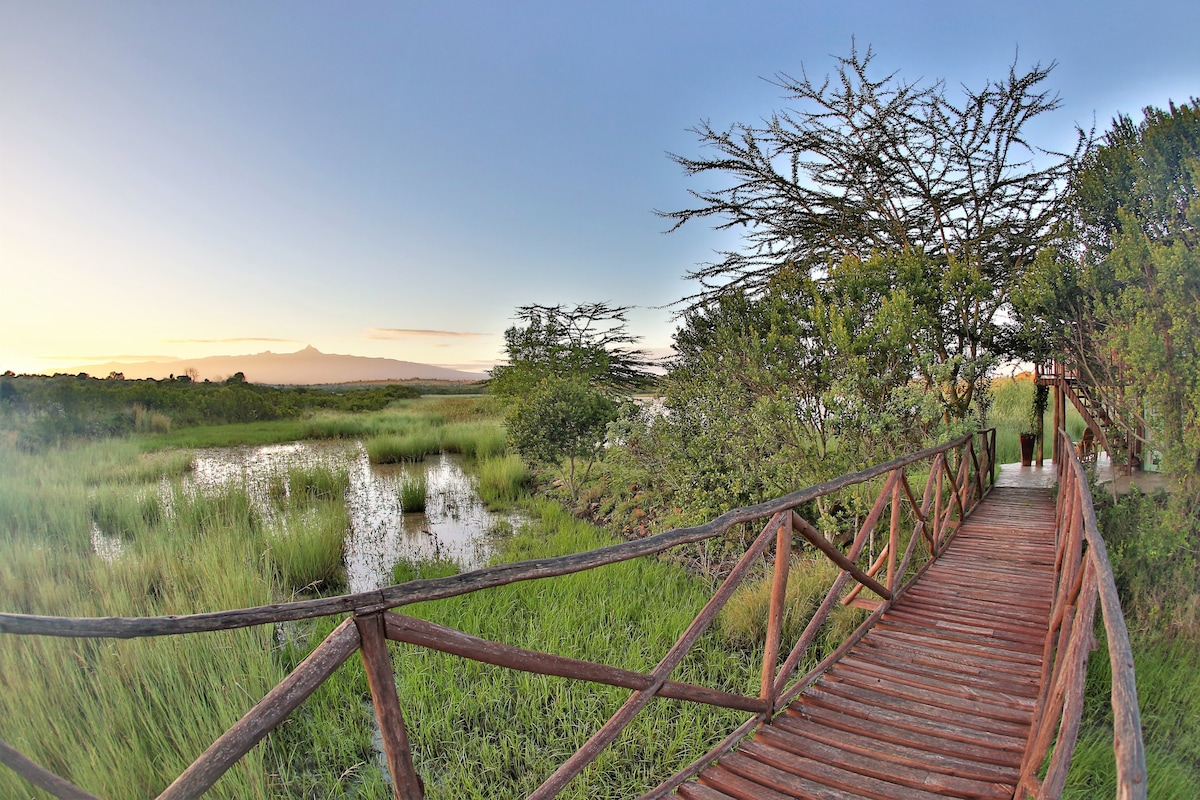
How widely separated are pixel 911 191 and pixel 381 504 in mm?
9616

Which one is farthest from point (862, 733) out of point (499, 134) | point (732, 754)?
point (499, 134)

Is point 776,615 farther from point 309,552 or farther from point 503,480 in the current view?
point 503,480

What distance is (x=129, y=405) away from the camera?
16281 millimetres

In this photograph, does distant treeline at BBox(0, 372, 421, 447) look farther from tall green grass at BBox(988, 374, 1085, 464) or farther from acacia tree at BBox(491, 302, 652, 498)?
tall green grass at BBox(988, 374, 1085, 464)

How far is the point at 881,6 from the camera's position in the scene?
8102 millimetres

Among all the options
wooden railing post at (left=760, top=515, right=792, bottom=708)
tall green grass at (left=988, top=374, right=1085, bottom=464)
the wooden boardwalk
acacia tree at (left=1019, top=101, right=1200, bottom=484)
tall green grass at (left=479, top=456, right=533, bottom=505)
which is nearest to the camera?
the wooden boardwalk

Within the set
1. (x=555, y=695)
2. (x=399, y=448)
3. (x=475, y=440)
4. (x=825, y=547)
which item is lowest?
(x=555, y=695)

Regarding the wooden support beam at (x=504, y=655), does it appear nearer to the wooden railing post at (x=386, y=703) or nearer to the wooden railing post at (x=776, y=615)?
the wooden railing post at (x=386, y=703)

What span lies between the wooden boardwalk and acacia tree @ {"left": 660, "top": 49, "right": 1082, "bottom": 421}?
3.85 meters

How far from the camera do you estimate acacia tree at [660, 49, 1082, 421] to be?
24.9ft

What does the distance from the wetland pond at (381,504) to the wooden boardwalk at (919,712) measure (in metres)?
4.59

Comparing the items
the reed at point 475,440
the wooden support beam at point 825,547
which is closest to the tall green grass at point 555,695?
the wooden support beam at point 825,547

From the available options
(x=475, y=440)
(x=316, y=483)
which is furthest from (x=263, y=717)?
(x=475, y=440)

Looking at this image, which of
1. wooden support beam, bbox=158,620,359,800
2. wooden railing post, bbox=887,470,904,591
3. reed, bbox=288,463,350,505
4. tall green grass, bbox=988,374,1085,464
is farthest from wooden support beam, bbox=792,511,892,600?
tall green grass, bbox=988,374,1085,464
